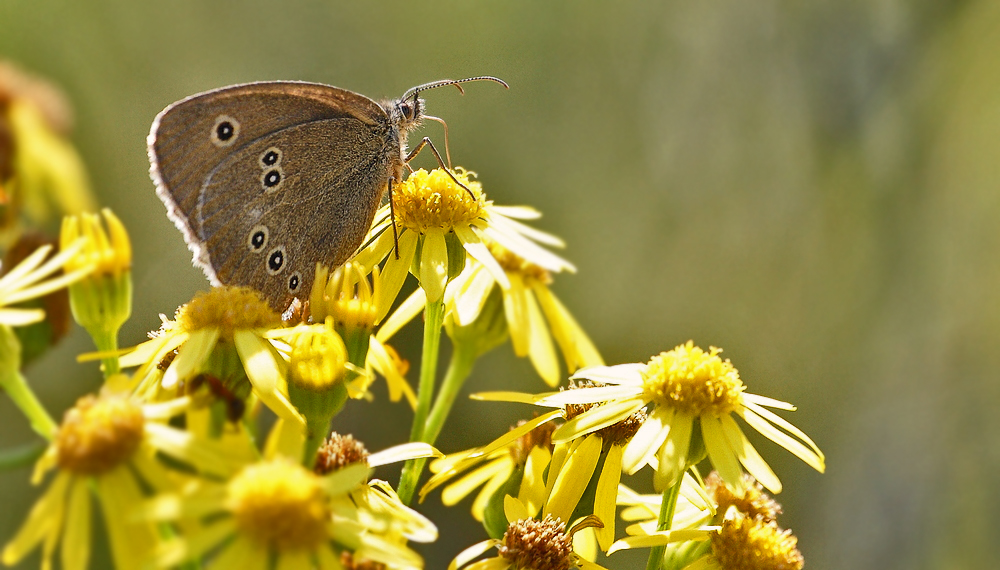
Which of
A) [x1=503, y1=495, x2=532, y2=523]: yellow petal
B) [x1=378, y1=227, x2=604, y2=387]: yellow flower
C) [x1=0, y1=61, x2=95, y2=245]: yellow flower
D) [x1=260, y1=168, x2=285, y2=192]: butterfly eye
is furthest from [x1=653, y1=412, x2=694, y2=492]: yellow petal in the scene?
[x1=260, y1=168, x2=285, y2=192]: butterfly eye

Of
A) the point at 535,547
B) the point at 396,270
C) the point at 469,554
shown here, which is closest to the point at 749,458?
the point at 535,547

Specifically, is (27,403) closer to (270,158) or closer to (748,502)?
(270,158)

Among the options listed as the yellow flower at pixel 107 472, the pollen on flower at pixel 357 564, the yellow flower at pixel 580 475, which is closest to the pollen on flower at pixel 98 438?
the yellow flower at pixel 107 472

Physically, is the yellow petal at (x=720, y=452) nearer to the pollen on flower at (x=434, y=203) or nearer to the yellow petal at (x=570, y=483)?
the yellow petal at (x=570, y=483)

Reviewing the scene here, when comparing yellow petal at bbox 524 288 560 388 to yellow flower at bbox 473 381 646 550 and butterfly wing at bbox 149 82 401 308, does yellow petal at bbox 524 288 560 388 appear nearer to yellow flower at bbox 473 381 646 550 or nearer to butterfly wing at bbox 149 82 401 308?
yellow flower at bbox 473 381 646 550

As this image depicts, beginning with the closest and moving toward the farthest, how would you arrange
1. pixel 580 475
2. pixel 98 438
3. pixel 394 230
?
pixel 98 438
pixel 580 475
pixel 394 230

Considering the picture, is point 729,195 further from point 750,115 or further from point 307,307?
point 307,307
